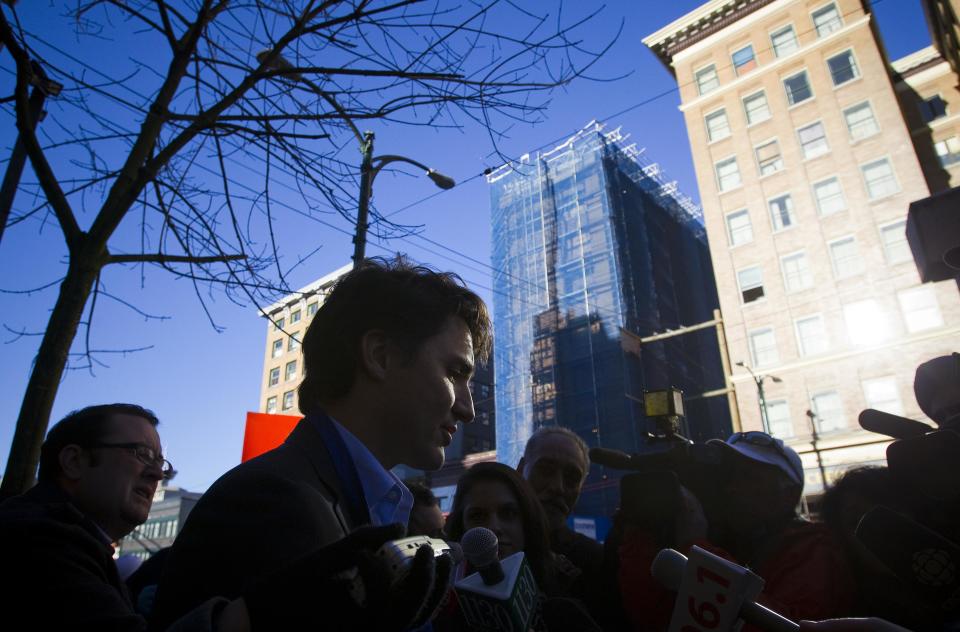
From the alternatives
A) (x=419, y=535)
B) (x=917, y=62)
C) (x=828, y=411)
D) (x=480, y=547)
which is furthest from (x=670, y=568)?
(x=917, y=62)

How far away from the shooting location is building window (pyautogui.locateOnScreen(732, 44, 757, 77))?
29.5 meters

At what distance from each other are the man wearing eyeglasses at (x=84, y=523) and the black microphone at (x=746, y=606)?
87cm

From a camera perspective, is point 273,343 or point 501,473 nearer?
point 501,473

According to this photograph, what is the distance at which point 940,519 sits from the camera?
1646 millimetres

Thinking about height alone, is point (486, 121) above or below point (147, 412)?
above

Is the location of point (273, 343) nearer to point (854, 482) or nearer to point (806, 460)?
point (806, 460)

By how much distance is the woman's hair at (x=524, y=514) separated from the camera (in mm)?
2698

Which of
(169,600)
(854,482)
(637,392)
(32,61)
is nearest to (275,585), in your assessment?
(169,600)

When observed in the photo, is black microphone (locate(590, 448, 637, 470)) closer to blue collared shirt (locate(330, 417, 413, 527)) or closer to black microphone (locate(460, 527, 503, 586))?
black microphone (locate(460, 527, 503, 586))

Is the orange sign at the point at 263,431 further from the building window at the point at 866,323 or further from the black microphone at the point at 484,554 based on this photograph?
the building window at the point at 866,323

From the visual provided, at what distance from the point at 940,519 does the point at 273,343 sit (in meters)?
57.8

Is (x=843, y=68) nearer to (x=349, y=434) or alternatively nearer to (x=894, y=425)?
(x=894, y=425)

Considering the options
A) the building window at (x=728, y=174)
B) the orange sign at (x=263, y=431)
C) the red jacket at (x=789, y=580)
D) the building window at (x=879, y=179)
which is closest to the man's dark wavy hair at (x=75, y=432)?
the red jacket at (x=789, y=580)

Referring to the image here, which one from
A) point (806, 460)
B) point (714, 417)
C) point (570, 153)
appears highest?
point (570, 153)
